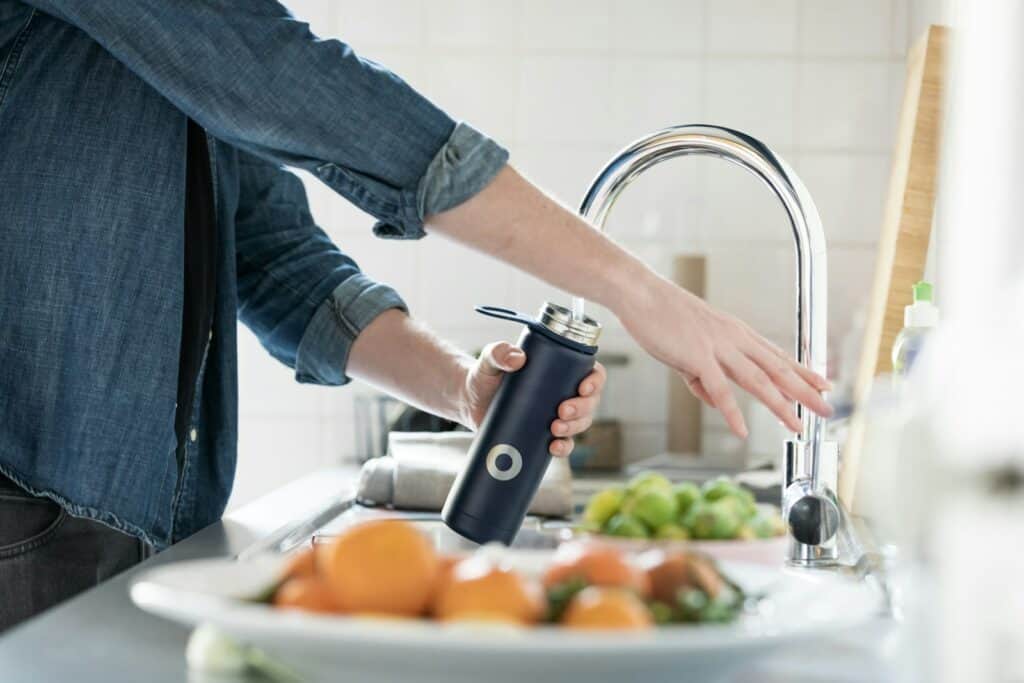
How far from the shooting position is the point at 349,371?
1336 millimetres

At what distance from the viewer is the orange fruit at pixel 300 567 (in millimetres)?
587

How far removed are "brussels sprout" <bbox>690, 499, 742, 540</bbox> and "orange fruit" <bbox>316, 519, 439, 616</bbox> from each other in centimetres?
32

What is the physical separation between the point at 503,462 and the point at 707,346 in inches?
7.3

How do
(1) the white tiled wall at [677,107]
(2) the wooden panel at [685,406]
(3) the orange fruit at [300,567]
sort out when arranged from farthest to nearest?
(1) the white tiled wall at [677,107] < (2) the wooden panel at [685,406] < (3) the orange fruit at [300,567]

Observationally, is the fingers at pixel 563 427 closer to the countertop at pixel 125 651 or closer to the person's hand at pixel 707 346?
the person's hand at pixel 707 346

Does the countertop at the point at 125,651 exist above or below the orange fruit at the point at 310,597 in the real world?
below

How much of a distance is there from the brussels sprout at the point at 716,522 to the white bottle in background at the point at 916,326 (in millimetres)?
453

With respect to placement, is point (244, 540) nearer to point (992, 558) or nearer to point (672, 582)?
point (672, 582)

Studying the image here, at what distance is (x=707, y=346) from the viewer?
0.87 metres

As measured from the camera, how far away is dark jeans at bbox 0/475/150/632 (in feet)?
3.45

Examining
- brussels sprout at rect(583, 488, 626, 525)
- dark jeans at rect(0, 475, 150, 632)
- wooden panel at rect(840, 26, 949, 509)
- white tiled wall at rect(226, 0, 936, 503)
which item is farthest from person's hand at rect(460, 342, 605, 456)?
white tiled wall at rect(226, 0, 936, 503)

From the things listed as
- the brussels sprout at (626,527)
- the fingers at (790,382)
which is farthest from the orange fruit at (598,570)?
the fingers at (790,382)

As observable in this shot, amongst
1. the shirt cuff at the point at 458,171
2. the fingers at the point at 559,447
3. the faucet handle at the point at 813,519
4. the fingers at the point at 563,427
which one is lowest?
the faucet handle at the point at 813,519

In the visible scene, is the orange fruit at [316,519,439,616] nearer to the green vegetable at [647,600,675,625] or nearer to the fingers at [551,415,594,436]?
the green vegetable at [647,600,675,625]
